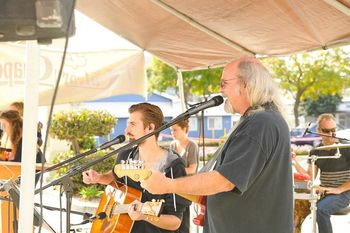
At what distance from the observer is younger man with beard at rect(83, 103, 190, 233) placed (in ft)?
10.2

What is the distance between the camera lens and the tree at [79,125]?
Answer: 11078mm

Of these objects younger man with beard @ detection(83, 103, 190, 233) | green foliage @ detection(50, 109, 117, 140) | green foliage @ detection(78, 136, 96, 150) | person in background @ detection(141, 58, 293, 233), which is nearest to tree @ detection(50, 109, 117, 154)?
green foliage @ detection(50, 109, 117, 140)

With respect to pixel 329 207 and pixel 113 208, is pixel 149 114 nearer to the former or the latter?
pixel 113 208

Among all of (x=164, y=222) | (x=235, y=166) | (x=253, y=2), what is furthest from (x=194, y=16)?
(x=235, y=166)

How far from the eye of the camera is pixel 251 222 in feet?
7.61

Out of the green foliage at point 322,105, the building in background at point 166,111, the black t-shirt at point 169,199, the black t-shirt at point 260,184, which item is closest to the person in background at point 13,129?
the black t-shirt at point 169,199

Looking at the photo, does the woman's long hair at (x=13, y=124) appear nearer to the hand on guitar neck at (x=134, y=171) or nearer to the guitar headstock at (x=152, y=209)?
the guitar headstock at (x=152, y=209)

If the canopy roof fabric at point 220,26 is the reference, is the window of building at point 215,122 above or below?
below

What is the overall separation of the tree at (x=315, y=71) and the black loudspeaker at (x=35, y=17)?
885 inches

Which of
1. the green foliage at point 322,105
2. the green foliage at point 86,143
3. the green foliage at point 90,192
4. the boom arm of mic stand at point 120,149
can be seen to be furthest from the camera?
the green foliage at point 322,105

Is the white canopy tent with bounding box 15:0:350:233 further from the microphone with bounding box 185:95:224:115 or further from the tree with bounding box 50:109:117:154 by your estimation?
the tree with bounding box 50:109:117:154

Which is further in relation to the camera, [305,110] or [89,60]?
[305,110]

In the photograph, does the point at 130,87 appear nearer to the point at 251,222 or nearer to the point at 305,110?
the point at 251,222

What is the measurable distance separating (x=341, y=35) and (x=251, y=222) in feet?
7.34
